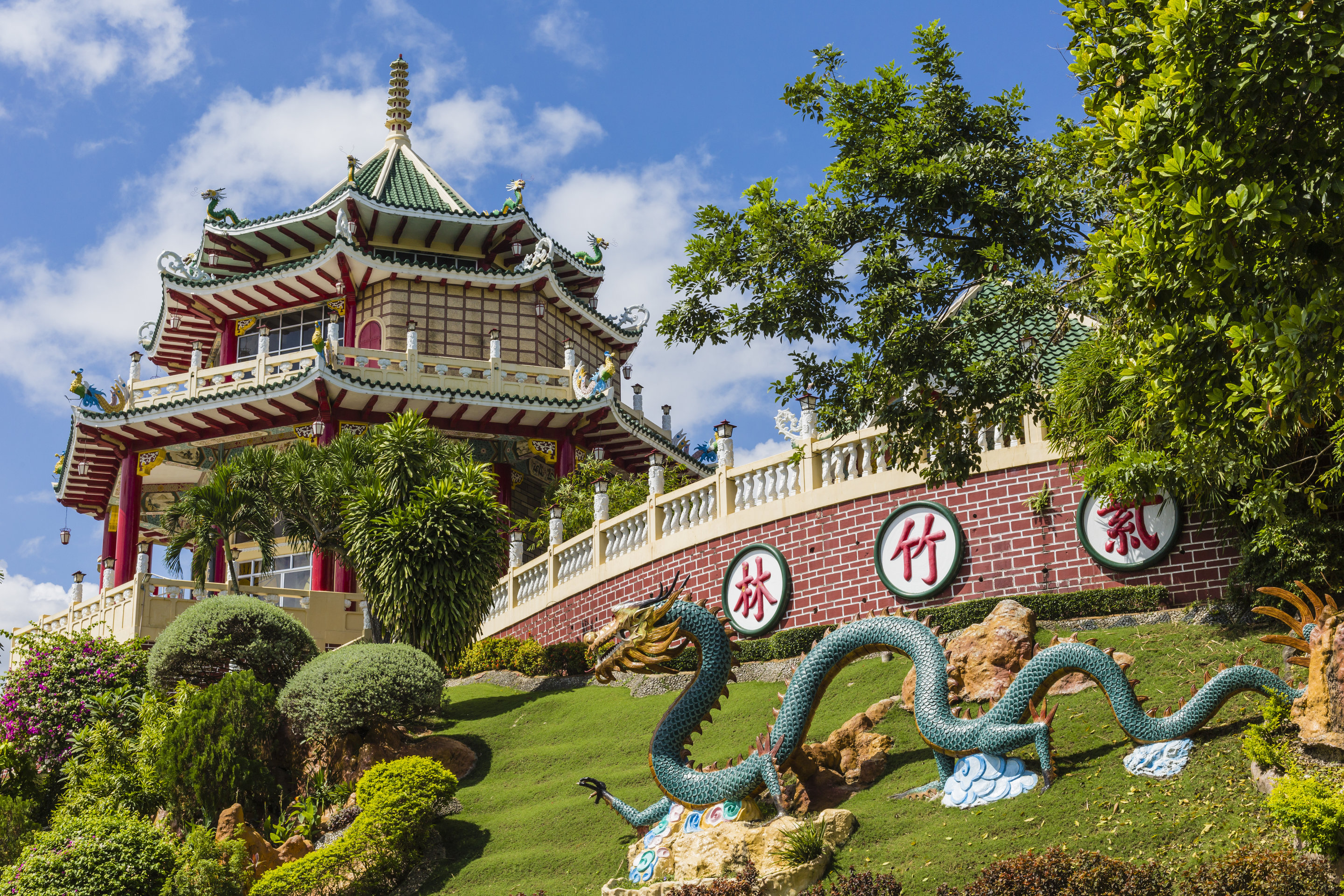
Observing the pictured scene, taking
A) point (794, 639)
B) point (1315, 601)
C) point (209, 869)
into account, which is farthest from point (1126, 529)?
point (209, 869)

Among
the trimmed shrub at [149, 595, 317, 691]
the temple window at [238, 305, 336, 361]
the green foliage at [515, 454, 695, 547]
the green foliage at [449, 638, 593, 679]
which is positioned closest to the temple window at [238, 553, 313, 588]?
the temple window at [238, 305, 336, 361]

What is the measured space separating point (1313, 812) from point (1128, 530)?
8380mm

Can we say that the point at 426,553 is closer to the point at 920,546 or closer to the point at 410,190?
the point at 920,546

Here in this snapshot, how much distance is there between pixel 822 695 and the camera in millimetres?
13438

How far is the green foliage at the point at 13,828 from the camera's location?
17.6 meters

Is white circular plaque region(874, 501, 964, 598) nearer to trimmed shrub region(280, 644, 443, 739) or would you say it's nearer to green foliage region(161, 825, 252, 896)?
trimmed shrub region(280, 644, 443, 739)

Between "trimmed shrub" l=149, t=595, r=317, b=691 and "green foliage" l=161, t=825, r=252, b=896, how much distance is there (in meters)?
5.13

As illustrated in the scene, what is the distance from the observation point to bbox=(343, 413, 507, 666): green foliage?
2173cm

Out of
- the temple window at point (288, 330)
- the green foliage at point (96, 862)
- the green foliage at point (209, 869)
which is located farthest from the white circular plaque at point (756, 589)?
the temple window at point (288, 330)

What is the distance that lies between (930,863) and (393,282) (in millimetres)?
28238

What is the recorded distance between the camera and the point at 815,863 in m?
11.9

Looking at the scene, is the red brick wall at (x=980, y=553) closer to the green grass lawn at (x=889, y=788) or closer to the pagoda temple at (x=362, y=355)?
the green grass lawn at (x=889, y=788)

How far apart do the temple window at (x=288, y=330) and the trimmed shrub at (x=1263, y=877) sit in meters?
31.6

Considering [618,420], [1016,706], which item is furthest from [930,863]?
[618,420]
